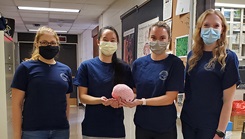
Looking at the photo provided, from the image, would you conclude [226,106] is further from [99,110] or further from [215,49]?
[99,110]

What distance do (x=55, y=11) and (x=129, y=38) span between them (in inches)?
105

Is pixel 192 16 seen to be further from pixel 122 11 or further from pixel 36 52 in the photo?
pixel 122 11

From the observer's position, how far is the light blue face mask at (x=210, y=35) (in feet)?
4.87

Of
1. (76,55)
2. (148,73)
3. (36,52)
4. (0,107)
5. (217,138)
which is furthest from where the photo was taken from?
(76,55)

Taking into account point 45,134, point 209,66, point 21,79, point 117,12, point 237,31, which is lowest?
point 45,134

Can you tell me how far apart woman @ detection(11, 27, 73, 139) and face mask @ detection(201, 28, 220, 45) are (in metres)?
1.07

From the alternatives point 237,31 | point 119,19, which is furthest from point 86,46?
point 237,31

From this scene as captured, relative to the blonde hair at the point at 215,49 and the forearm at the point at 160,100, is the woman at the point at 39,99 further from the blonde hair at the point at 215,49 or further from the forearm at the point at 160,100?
the blonde hair at the point at 215,49

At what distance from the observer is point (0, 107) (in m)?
2.91

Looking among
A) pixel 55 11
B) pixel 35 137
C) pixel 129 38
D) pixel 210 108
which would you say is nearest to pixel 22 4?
pixel 55 11

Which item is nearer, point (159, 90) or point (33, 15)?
point (159, 90)

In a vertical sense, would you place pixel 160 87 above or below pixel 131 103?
above

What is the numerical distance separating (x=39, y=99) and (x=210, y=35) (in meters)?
1.27

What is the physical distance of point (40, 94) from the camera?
161 centimetres
